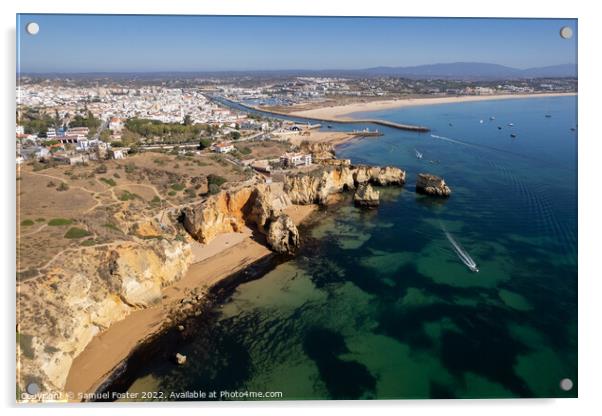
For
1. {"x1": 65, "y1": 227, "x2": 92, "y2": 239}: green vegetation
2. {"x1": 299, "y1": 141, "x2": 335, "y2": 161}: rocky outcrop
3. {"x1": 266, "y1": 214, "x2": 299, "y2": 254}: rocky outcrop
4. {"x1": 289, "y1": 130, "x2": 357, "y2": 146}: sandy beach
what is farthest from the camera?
{"x1": 289, "y1": 130, "x2": 357, "y2": 146}: sandy beach

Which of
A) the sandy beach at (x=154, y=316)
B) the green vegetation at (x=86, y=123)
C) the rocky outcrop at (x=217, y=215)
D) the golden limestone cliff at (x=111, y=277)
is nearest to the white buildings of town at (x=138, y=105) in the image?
the green vegetation at (x=86, y=123)

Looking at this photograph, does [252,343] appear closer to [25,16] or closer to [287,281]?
[287,281]

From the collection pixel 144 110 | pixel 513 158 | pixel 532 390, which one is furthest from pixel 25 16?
pixel 144 110

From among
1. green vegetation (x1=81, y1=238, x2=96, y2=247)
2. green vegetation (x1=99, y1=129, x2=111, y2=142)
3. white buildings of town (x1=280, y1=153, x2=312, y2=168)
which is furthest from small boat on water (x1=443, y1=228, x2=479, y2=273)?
green vegetation (x1=99, y1=129, x2=111, y2=142)

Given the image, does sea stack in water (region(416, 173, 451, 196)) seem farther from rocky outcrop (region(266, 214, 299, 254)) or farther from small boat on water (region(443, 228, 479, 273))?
rocky outcrop (region(266, 214, 299, 254))

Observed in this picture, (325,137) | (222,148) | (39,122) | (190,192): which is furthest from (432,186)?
(39,122)
